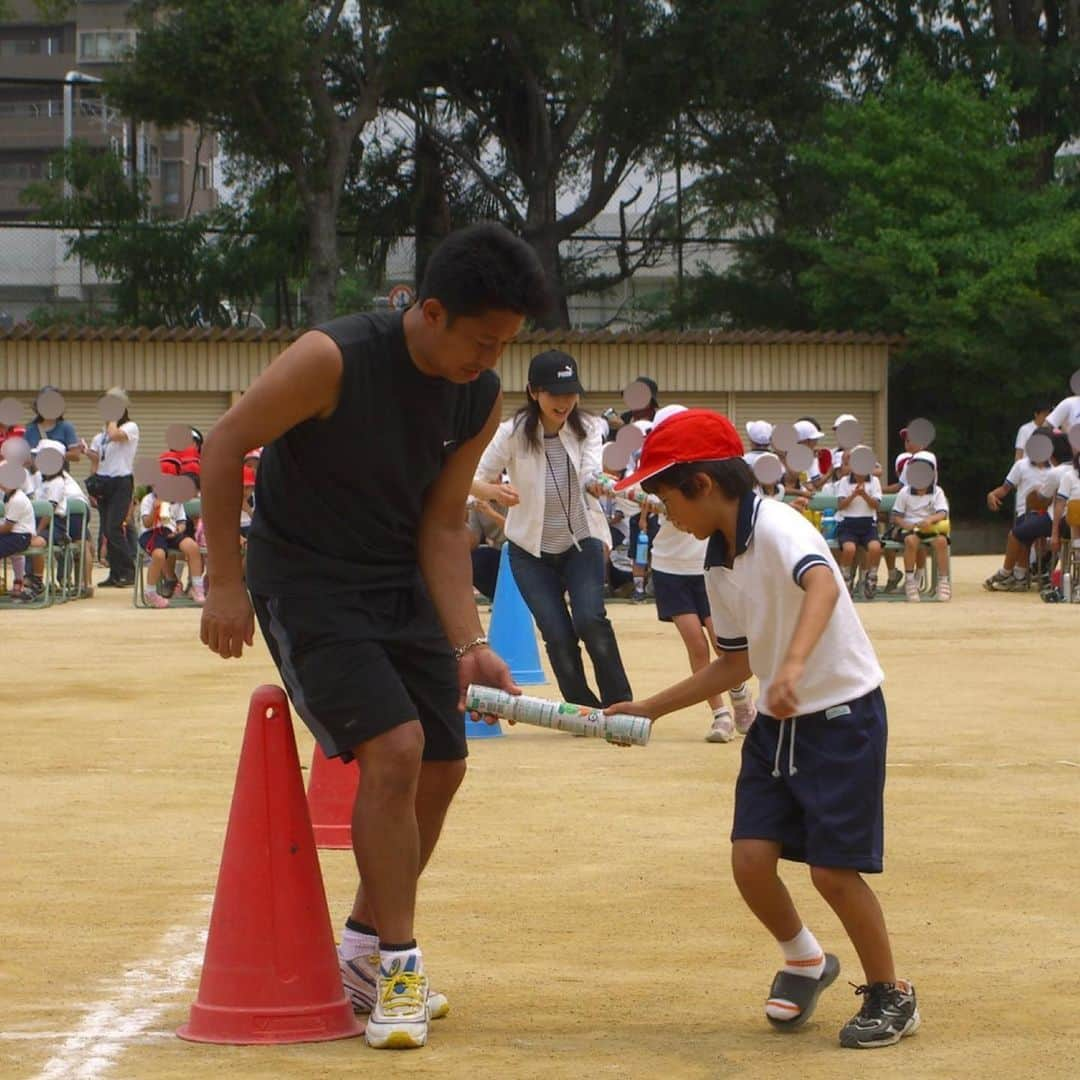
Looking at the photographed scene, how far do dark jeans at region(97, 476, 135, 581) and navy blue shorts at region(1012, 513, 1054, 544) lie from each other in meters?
9.07

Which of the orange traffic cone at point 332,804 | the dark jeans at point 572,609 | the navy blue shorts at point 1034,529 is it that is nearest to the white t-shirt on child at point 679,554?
the dark jeans at point 572,609

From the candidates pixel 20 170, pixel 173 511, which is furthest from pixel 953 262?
pixel 20 170

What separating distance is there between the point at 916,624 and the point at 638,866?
436 inches

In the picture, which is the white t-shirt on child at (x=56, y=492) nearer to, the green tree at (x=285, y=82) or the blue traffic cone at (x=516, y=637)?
the blue traffic cone at (x=516, y=637)

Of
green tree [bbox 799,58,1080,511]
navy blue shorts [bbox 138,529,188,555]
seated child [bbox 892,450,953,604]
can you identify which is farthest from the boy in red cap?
green tree [bbox 799,58,1080,511]

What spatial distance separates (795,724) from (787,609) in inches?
10.1

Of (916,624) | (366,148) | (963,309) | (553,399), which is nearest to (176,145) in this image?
(366,148)

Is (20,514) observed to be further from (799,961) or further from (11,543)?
(799,961)

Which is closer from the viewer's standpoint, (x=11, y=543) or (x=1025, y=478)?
(x=11, y=543)

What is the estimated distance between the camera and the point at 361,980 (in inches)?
195

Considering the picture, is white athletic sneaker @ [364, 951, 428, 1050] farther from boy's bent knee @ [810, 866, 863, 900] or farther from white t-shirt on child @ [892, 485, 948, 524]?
white t-shirt on child @ [892, 485, 948, 524]

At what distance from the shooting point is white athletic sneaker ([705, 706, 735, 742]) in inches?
389

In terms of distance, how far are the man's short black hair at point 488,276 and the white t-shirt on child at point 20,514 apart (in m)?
14.9

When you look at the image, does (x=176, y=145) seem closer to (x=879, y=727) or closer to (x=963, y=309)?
(x=963, y=309)
